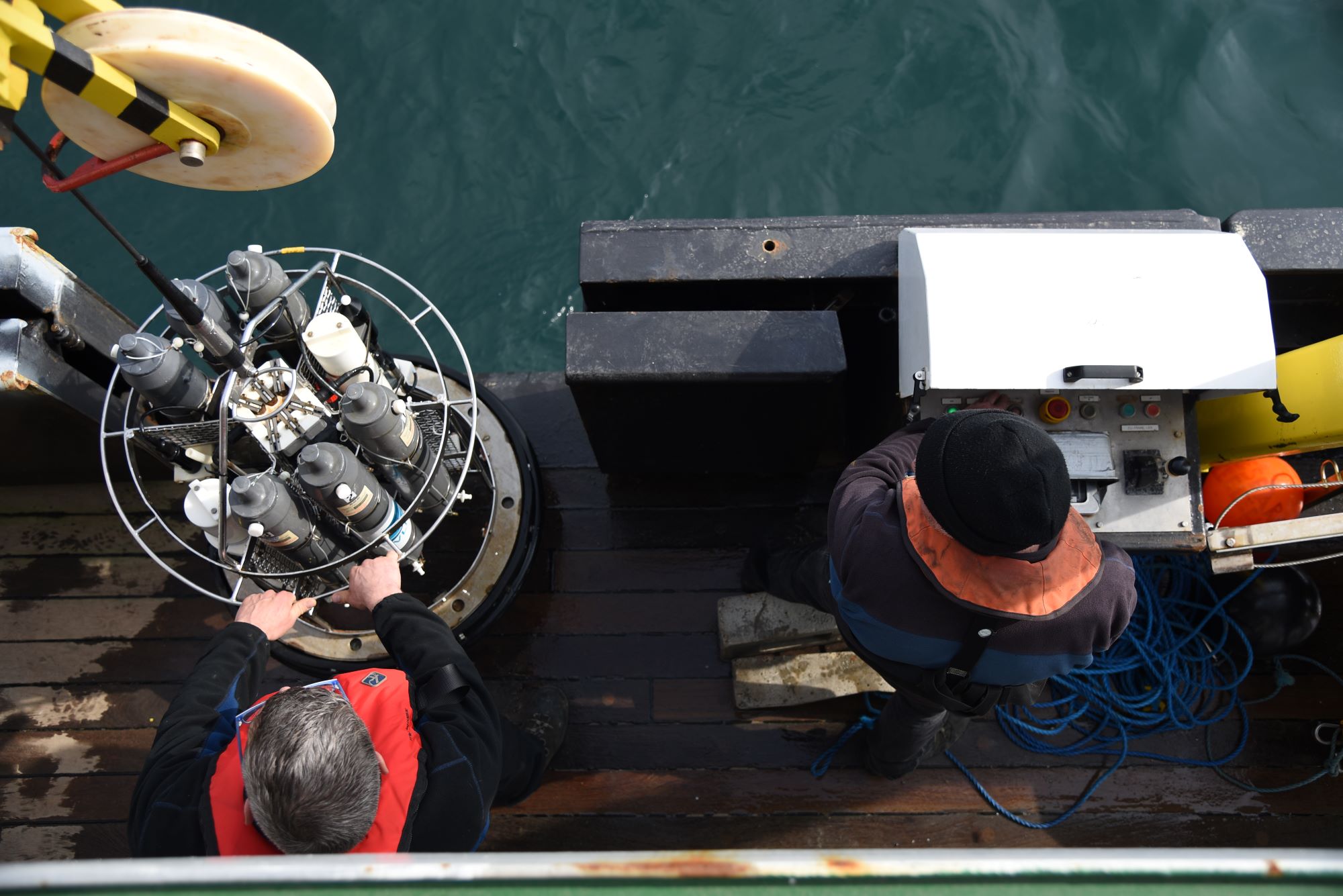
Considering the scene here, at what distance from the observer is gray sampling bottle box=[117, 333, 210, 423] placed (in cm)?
206

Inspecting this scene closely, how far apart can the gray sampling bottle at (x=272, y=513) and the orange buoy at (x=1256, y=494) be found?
268cm

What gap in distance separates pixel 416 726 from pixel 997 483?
4.52 feet

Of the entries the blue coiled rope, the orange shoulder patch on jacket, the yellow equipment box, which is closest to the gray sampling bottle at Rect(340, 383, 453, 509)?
the orange shoulder patch on jacket

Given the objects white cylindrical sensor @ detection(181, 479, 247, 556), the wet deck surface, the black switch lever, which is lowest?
the wet deck surface

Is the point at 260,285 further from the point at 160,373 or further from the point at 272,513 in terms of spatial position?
the point at 272,513

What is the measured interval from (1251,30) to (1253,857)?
18.4ft

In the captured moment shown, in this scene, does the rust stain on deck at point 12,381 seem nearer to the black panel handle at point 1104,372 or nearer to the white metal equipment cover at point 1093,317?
the white metal equipment cover at point 1093,317

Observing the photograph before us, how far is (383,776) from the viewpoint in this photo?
1616mm

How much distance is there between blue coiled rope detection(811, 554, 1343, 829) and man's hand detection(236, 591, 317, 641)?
1.71 meters

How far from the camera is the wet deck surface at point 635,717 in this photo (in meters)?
2.63

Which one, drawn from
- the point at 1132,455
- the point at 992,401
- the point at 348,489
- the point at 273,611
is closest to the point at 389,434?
the point at 348,489

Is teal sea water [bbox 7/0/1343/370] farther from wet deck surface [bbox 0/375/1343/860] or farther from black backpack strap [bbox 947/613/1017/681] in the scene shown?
black backpack strap [bbox 947/613/1017/681]

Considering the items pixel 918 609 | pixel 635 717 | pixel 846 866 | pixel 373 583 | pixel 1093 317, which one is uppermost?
pixel 1093 317

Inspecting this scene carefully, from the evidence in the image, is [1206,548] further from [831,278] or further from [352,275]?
[352,275]
